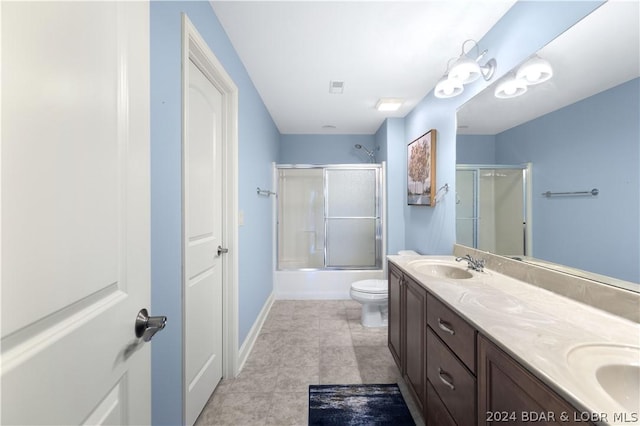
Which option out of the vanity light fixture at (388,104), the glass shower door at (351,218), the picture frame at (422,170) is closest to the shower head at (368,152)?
the glass shower door at (351,218)

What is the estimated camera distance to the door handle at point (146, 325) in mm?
646

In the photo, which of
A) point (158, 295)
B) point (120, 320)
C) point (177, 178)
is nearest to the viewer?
point (120, 320)

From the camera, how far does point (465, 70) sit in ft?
5.40

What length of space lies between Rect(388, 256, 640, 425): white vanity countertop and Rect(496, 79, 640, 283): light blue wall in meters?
0.23

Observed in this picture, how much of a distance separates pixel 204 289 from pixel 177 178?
2.33ft

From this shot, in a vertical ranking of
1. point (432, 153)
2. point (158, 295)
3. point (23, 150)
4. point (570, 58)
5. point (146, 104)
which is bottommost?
point (158, 295)

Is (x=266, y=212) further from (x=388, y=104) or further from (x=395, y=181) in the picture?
(x=388, y=104)

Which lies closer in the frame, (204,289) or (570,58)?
(570,58)

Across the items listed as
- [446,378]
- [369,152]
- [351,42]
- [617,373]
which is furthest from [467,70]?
[369,152]

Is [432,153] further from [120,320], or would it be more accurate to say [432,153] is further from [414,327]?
[120,320]

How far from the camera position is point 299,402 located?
5.40ft

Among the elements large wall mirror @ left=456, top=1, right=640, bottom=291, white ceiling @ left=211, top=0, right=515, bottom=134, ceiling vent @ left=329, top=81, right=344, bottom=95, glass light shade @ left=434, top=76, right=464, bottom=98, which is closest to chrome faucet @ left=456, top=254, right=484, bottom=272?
large wall mirror @ left=456, top=1, right=640, bottom=291

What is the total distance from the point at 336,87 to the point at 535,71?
153cm

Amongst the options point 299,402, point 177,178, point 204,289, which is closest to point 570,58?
point 177,178
